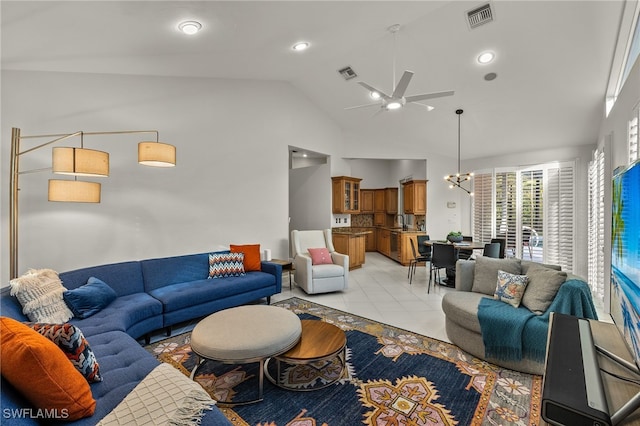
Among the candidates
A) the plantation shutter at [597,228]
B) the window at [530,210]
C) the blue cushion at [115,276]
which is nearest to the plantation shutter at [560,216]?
the window at [530,210]

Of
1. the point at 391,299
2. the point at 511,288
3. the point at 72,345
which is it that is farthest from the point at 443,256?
the point at 72,345

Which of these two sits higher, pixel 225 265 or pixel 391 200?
pixel 391 200

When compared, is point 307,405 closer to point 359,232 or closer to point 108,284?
point 108,284

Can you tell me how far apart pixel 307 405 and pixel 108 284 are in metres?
2.60

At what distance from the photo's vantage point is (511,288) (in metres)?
2.85

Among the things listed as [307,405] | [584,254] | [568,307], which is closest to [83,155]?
[307,405]

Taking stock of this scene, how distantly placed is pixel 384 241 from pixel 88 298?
24.7 feet

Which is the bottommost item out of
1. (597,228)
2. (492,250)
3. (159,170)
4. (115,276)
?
(115,276)

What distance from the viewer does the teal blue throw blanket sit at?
2.40m

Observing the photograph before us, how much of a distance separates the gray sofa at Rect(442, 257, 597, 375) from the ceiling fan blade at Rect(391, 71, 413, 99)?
222cm

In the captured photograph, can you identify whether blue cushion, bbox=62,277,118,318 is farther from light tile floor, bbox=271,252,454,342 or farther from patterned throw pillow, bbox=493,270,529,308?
patterned throw pillow, bbox=493,270,529,308

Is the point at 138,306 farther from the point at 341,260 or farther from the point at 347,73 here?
the point at 347,73

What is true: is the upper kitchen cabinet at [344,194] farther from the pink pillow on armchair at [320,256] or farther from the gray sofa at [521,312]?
the gray sofa at [521,312]

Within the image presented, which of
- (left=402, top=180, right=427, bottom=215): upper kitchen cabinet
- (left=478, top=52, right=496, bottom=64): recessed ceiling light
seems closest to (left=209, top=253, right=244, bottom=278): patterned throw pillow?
(left=478, top=52, right=496, bottom=64): recessed ceiling light
